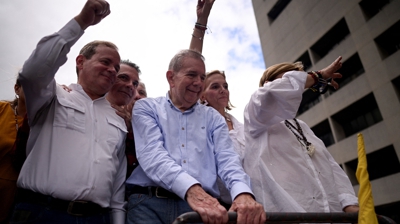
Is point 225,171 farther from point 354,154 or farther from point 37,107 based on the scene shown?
point 354,154

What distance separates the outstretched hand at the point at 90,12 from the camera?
1784 mm

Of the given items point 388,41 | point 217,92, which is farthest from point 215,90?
point 388,41

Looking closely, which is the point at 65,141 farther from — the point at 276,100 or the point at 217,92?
the point at 217,92

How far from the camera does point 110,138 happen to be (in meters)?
2.02

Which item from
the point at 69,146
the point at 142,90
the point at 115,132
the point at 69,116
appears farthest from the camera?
the point at 142,90

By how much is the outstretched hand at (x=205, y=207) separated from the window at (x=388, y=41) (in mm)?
18369

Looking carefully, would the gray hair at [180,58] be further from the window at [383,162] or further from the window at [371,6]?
the window at [371,6]

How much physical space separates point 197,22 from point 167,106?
1488mm

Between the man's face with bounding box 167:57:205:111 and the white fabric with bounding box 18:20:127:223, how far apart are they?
21.1 inches

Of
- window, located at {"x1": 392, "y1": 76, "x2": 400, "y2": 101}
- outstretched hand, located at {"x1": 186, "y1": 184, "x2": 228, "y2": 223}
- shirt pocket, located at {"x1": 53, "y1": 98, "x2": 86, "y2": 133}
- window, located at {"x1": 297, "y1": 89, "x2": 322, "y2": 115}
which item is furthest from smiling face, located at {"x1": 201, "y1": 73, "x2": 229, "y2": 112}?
window, located at {"x1": 297, "y1": 89, "x2": 322, "y2": 115}

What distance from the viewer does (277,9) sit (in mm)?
25984

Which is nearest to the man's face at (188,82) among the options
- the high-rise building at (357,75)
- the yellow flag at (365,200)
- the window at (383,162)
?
the yellow flag at (365,200)

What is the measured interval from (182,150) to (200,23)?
6.24 feet

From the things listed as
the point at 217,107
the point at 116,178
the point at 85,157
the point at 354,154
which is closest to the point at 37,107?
the point at 85,157
